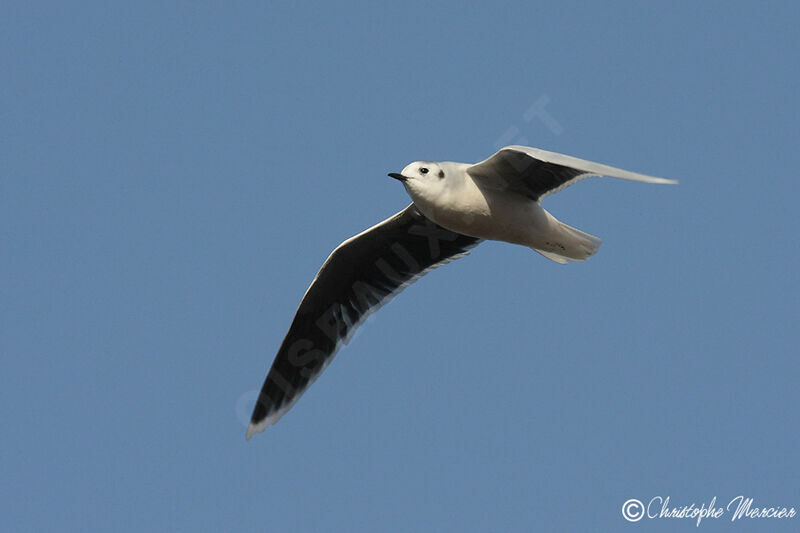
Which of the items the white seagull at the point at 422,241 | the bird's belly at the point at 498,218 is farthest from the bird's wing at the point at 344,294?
the bird's belly at the point at 498,218

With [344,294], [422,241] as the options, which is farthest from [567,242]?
[344,294]

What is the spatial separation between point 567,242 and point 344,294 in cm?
228

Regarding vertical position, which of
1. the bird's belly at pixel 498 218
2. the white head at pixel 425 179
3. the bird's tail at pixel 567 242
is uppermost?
the white head at pixel 425 179

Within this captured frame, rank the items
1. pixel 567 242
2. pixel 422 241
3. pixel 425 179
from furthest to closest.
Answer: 1. pixel 422 241
2. pixel 567 242
3. pixel 425 179

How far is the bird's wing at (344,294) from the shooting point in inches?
376

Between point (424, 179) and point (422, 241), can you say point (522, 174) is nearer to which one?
point (424, 179)

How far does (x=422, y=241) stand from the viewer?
9594mm

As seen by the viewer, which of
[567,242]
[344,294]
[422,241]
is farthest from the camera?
[344,294]

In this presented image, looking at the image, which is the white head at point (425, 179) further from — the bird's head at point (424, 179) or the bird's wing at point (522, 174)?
the bird's wing at point (522, 174)

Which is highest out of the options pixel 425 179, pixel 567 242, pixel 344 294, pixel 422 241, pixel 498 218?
pixel 344 294

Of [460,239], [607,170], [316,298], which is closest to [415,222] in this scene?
[460,239]

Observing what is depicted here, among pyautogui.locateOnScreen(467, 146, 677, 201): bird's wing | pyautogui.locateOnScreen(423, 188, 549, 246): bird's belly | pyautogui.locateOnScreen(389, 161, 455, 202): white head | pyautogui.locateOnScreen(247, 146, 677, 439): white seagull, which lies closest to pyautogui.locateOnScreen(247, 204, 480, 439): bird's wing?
pyautogui.locateOnScreen(247, 146, 677, 439): white seagull

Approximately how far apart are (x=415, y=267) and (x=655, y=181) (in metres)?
3.66

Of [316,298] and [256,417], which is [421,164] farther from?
[256,417]
